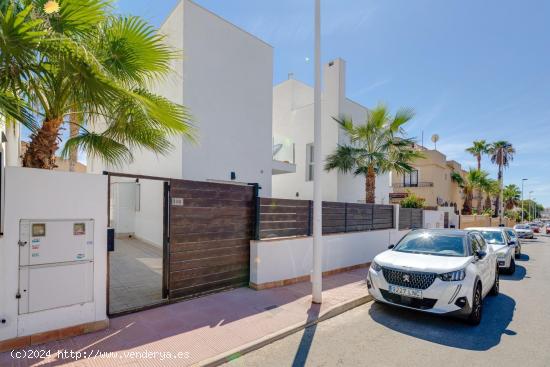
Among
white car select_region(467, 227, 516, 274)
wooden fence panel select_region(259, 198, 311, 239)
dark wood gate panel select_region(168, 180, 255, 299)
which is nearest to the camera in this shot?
dark wood gate panel select_region(168, 180, 255, 299)

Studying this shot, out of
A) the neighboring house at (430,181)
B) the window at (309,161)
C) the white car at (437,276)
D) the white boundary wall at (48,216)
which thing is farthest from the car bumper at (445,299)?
the neighboring house at (430,181)

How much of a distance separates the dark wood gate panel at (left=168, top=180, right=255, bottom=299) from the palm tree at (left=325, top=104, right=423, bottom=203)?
7.69m

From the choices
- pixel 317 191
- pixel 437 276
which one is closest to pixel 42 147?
pixel 317 191

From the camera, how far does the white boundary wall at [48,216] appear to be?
3.67 meters

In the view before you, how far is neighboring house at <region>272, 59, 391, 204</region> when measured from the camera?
15.1 m

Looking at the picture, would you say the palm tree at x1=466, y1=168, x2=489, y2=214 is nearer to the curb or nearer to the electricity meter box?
the curb

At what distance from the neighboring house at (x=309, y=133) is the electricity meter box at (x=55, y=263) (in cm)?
1015

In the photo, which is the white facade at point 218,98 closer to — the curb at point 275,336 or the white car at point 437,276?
the curb at point 275,336

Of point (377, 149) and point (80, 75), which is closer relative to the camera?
point (80, 75)

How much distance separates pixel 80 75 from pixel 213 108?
700 cm

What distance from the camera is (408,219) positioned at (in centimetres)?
1301

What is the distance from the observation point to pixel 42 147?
416 centimetres

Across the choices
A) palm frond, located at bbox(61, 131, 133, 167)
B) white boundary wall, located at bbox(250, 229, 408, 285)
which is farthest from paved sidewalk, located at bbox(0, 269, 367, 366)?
palm frond, located at bbox(61, 131, 133, 167)

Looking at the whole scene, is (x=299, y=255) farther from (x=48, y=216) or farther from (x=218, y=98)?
(x=218, y=98)
